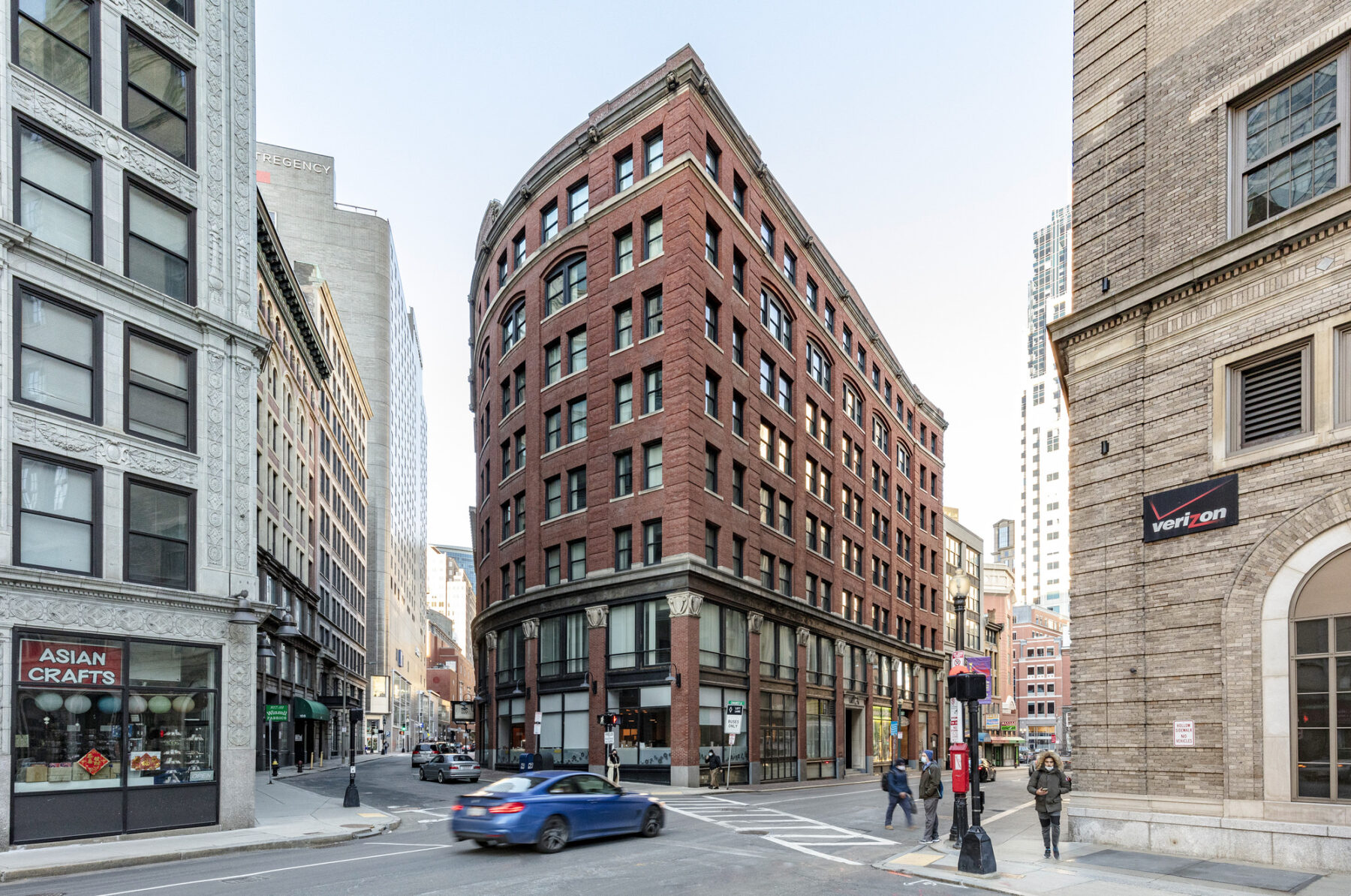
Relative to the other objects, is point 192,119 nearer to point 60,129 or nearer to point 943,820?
point 60,129

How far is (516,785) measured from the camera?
59.3ft

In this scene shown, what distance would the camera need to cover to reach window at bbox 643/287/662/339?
4225cm

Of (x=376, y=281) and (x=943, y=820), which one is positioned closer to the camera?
(x=943, y=820)

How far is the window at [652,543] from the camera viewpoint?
40.8 m

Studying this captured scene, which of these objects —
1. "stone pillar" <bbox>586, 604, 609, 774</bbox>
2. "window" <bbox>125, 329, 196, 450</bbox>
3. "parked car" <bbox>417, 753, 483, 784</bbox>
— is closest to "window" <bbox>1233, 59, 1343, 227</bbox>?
"window" <bbox>125, 329, 196, 450</bbox>

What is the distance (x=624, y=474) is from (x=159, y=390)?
22.9 metres

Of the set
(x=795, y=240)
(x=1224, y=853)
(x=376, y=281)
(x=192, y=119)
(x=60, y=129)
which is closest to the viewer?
(x=1224, y=853)

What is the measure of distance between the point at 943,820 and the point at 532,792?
1350cm

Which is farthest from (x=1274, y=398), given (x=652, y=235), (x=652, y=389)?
(x=652, y=235)

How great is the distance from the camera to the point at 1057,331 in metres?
20.9

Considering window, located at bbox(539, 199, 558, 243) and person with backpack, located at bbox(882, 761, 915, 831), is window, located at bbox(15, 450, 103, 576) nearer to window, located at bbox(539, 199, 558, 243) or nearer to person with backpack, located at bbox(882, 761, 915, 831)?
person with backpack, located at bbox(882, 761, 915, 831)

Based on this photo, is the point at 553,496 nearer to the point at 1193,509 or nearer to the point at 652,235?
the point at 652,235

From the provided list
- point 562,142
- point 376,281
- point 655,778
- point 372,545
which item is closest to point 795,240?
Answer: point 562,142

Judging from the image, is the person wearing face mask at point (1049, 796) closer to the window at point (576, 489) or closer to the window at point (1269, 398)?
the window at point (1269, 398)
